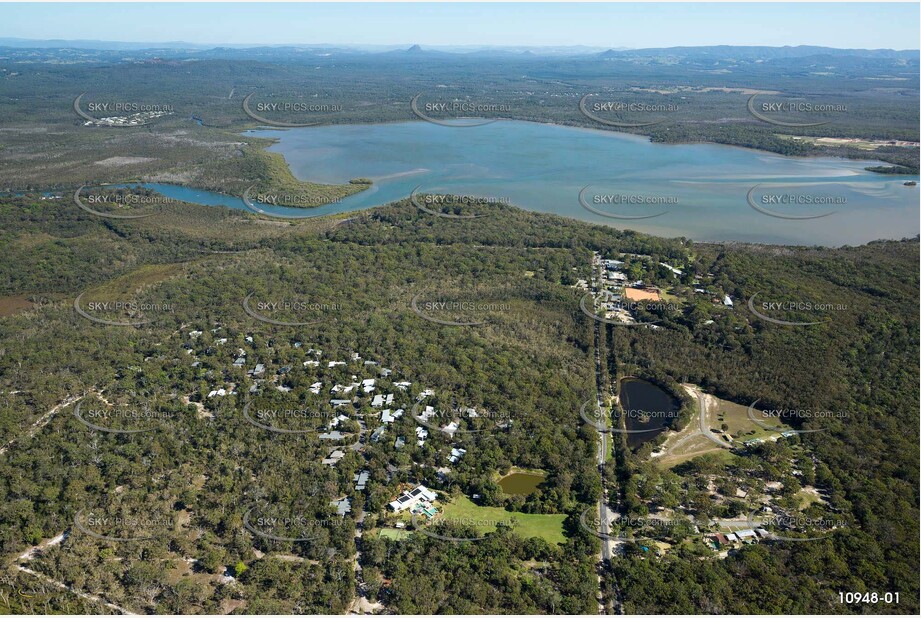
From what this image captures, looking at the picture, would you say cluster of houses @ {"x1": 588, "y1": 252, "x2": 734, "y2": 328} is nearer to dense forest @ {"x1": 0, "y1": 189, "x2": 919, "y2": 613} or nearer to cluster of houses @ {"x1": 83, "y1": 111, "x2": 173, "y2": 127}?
dense forest @ {"x1": 0, "y1": 189, "x2": 919, "y2": 613}

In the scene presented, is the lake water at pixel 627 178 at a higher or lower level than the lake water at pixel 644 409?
higher

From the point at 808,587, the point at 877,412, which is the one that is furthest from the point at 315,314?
the point at 877,412

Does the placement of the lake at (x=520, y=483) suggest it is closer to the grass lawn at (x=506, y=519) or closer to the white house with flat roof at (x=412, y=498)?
the grass lawn at (x=506, y=519)

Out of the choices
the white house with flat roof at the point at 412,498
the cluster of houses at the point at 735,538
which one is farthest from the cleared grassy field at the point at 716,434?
the white house with flat roof at the point at 412,498

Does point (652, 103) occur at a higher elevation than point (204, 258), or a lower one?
higher

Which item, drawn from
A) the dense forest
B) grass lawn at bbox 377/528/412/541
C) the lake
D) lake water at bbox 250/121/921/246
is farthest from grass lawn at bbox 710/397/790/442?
lake water at bbox 250/121/921/246

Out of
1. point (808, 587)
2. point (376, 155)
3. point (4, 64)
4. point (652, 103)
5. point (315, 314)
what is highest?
point (4, 64)

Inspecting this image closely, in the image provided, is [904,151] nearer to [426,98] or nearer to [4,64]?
[426,98]
